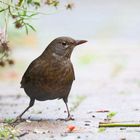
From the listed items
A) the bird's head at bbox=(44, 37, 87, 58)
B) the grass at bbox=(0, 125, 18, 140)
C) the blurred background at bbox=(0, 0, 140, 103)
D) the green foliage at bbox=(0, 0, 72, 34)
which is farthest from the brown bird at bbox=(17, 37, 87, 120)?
the grass at bbox=(0, 125, 18, 140)

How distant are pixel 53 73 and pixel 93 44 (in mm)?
10061

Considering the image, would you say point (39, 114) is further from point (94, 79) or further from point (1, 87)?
point (94, 79)

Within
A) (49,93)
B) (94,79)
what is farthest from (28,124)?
(94,79)

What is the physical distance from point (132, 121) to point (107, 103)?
70.0 inches

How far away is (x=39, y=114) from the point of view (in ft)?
26.6

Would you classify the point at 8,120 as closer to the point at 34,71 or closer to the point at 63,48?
the point at 34,71

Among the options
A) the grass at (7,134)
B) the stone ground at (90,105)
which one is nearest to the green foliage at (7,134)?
the grass at (7,134)

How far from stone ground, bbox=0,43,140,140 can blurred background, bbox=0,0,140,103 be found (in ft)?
0.05

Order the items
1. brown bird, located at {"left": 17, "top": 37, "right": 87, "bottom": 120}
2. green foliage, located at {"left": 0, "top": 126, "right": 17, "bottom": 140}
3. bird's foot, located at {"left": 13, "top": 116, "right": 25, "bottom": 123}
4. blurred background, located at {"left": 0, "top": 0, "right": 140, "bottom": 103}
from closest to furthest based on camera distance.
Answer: green foliage, located at {"left": 0, "top": 126, "right": 17, "bottom": 140}, brown bird, located at {"left": 17, "top": 37, "right": 87, "bottom": 120}, bird's foot, located at {"left": 13, "top": 116, "right": 25, "bottom": 123}, blurred background, located at {"left": 0, "top": 0, "right": 140, "bottom": 103}

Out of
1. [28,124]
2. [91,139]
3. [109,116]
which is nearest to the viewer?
[91,139]

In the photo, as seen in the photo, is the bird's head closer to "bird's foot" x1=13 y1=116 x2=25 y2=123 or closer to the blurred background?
the blurred background

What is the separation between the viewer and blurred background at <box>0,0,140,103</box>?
38.5 feet

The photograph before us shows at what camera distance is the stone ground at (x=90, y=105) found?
6.61 meters

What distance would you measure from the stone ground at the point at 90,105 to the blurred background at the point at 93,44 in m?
0.02
